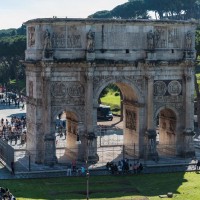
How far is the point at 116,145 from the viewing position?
55844 mm

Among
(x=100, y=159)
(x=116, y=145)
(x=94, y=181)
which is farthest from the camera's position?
(x=116, y=145)

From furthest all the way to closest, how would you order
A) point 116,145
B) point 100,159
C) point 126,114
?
point 116,145, point 126,114, point 100,159

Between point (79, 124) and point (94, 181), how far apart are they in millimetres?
7136

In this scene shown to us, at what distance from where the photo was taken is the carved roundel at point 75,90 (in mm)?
46906

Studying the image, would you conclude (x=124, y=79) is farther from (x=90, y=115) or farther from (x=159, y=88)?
(x=90, y=115)

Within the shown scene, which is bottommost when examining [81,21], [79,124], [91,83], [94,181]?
[94,181]

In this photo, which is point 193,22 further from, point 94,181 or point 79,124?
point 94,181

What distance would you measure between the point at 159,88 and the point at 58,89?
9146 millimetres

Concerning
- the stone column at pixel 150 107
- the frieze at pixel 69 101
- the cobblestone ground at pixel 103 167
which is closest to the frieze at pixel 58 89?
the frieze at pixel 69 101

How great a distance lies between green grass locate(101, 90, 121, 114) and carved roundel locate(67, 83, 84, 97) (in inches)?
1442

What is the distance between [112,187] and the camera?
39875mm

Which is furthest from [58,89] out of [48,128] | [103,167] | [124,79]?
[103,167]

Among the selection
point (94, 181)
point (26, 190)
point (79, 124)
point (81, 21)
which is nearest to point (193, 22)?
point (81, 21)

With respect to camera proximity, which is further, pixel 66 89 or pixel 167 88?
Answer: pixel 167 88
